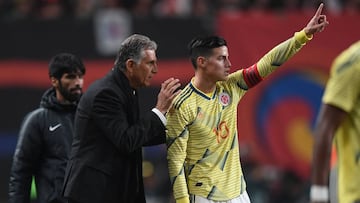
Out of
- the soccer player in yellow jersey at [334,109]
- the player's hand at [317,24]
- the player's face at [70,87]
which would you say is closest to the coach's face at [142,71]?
the player's face at [70,87]

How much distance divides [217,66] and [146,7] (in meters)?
8.26

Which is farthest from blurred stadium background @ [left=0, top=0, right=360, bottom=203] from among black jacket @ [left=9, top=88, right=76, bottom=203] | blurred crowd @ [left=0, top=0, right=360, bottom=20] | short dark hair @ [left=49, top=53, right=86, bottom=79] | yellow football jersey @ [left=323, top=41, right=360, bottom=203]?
yellow football jersey @ [left=323, top=41, right=360, bottom=203]

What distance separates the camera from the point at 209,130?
7.34 metres

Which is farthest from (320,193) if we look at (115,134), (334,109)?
(115,134)

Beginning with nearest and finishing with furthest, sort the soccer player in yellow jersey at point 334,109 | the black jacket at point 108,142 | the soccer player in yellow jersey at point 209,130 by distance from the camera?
the soccer player in yellow jersey at point 334,109, the black jacket at point 108,142, the soccer player in yellow jersey at point 209,130

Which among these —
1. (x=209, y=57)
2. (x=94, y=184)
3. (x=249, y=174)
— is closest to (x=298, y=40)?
(x=209, y=57)

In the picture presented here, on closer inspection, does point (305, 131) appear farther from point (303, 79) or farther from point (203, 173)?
point (203, 173)

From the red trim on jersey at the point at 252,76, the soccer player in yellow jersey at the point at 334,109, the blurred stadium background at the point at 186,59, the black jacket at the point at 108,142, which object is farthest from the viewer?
the blurred stadium background at the point at 186,59

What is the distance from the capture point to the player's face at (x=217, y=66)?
7.44m

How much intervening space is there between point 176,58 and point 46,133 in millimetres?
7340

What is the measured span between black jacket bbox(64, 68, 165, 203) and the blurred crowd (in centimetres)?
813

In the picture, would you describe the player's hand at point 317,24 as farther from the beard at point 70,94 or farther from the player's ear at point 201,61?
the beard at point 70,94

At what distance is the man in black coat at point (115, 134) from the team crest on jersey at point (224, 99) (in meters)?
0.61

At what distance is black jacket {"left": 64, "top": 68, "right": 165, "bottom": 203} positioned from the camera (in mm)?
6758
